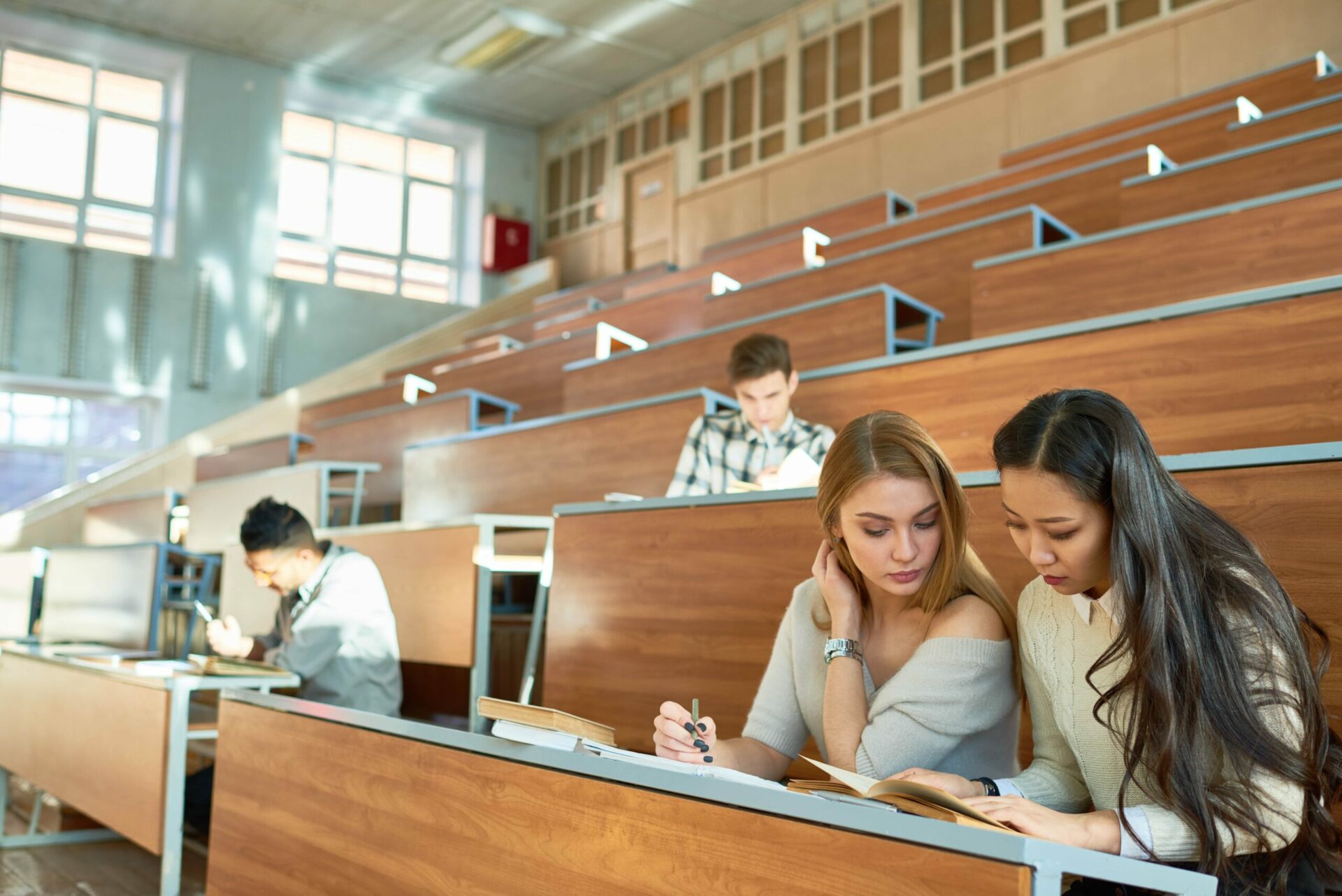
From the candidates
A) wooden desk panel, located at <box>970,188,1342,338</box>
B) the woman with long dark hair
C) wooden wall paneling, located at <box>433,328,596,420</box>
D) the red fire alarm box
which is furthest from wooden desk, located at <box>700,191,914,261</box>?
the woman with long dark hair

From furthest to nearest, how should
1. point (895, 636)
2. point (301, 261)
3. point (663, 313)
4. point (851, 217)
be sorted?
point (301, 261)
point (851, 217)
point (663, 313)
point (895, 636)

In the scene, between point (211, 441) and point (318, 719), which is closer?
point (318, 719)

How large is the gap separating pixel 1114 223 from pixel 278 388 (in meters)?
4.19

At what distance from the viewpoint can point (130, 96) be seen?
218 inches

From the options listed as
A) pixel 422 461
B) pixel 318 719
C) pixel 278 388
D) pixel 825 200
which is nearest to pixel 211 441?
pixel 278 388

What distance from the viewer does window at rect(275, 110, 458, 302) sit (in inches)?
232

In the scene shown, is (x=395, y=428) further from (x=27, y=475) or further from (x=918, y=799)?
(x=27, y=475)

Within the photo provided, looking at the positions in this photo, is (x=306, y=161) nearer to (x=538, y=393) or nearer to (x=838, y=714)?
(x=538, y=393)

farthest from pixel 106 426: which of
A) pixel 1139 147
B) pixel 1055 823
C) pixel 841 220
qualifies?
pixel 1055 823

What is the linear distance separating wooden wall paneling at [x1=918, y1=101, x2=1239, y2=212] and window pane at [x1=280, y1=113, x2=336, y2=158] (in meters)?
3.66

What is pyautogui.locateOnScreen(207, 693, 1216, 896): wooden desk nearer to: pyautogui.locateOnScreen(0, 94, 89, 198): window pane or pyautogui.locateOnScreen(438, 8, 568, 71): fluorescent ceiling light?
pyautogui.locateOnScreen(438, 8, 568, 71): fluorescent ceiling light

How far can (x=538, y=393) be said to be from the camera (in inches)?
131

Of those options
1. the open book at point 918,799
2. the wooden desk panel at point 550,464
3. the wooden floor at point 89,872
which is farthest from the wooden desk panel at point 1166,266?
the wooden floor at point 89,872

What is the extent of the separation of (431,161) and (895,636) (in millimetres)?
5836
